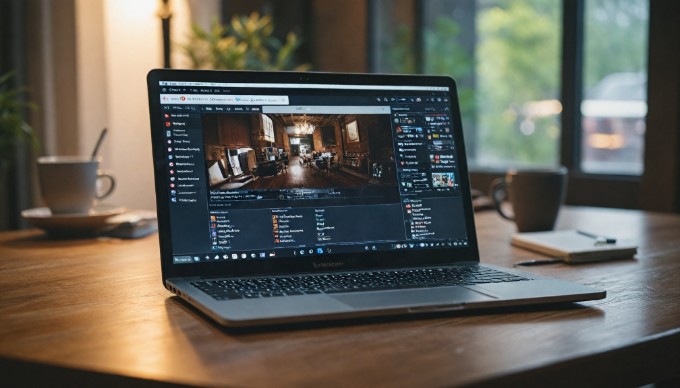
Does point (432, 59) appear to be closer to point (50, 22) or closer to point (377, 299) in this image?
point (50, 22)

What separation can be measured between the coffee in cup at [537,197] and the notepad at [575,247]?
110 mm

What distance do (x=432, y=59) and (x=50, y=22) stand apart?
6.22ft

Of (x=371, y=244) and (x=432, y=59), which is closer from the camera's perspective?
(x=371, y=244)

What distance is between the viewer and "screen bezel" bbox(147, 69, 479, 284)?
99 cm

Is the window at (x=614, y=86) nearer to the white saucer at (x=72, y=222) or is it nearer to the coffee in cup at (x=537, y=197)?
the coffee in cup at (x=537, y=197)

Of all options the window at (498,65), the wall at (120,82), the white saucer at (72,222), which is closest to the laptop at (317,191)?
the white saucer at (72,222)

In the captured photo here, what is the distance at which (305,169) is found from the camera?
1065 mm

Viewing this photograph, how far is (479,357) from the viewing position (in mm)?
697

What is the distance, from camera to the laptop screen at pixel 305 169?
102cm

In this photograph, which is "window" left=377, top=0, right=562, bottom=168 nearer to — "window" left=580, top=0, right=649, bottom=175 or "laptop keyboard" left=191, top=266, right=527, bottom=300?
"window" left=580, top=0, right=649, bottom=175

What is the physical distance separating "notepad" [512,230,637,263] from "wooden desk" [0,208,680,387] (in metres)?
0.17

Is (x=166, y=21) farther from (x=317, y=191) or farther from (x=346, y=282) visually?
(x=346, y=282)

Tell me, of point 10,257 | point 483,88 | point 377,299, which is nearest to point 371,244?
point 377,299

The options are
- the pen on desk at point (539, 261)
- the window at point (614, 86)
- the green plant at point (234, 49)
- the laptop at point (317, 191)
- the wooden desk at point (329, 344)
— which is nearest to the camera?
the wooden desk at point (329, 344)
